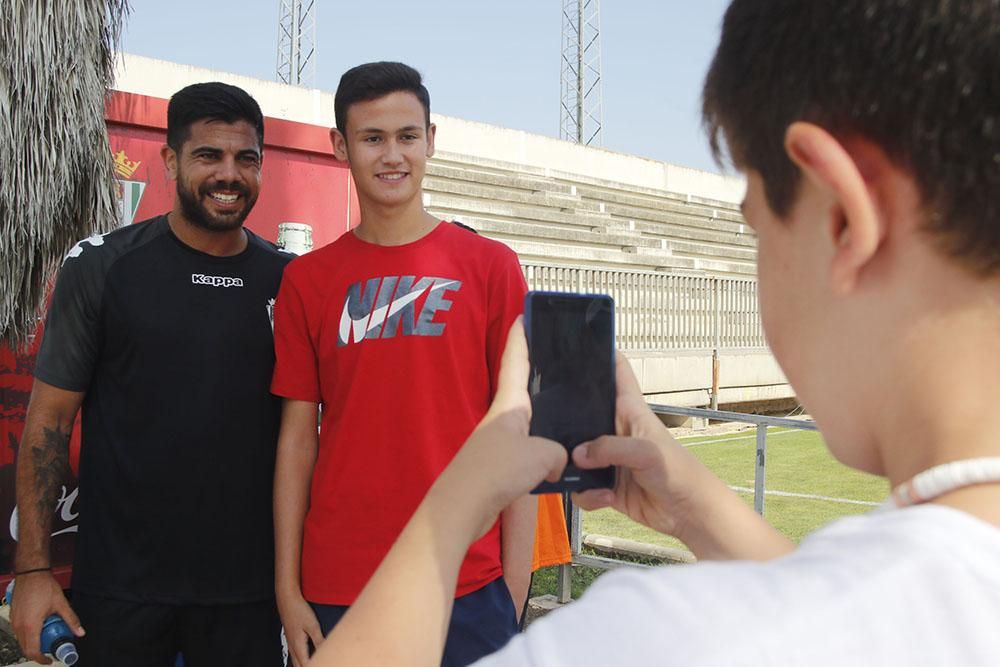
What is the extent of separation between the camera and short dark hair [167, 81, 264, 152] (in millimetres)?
2711

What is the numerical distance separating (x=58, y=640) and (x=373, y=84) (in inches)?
66.9

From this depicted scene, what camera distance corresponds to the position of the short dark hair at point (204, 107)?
107 inches

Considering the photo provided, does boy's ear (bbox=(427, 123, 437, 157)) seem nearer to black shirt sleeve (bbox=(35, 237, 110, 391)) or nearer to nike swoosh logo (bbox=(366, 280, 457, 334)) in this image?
nike swoosh logo (bbox=(366, 280, 457, 334))

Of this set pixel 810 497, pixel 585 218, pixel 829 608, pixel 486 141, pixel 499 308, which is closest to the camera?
pixel 829 608

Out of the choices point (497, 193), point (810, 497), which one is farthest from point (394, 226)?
point (497, 193)

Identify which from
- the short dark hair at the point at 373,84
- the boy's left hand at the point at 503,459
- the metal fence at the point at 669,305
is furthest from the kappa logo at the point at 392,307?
the metal fence at the point at 669,305

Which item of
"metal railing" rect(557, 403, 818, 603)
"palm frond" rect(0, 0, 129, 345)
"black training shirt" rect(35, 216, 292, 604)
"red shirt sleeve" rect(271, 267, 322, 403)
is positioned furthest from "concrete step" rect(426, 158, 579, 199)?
"red shirt sleeve" rect(271, 267, 322, 403)

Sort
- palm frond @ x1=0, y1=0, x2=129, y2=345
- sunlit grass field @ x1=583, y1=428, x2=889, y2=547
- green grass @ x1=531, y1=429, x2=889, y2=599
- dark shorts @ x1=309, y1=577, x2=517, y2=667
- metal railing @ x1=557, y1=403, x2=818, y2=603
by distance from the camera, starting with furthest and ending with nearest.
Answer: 1. sunlit grass field @ x1=583, y1=428, x2=889, y2=547
2. green grass @ x1=531, y1=429, x2=889, y2=599
3. metal railing @ x1=557, y1=403, x2=818, y2=603
4. palm frond @ x1=0, y1=0, x2=129, y2=345
5. dark shorts @ x1=309, y1=577, x2=517, y2=667

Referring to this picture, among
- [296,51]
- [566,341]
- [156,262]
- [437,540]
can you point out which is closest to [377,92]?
[156,262]

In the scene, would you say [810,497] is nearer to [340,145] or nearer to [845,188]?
[340,145]

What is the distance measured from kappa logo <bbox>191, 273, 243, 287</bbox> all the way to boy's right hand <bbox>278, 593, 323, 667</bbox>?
89 centimetres

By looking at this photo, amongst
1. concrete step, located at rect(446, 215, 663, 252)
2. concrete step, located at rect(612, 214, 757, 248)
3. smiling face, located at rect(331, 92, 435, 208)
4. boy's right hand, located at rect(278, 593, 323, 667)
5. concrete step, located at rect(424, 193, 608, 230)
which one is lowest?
boy's right hand, located at rect(278, 593, 323, 667)

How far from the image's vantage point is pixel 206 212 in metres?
2.62

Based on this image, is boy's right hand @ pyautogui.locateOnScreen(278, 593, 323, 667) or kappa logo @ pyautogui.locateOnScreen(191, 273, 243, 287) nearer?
boy's right hand @ pyautogui.locateOnScreen(278, 593, 323, 667)
